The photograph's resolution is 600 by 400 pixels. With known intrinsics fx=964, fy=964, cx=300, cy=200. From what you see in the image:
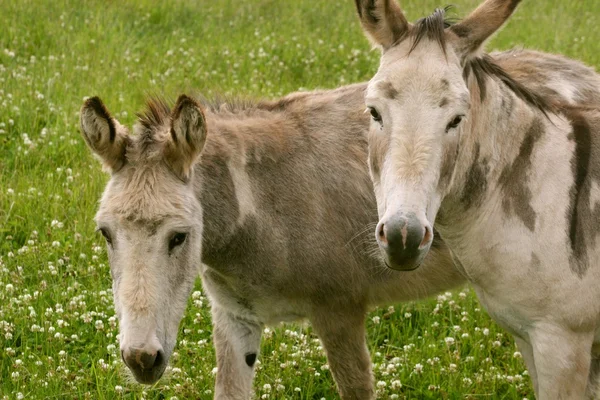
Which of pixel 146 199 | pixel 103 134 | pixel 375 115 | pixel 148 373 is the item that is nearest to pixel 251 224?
pixel 146 199

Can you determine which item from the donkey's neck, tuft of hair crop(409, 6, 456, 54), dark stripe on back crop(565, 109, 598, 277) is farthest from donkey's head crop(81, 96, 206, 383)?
dark stripe on back crop(565, 109, 598, 277)

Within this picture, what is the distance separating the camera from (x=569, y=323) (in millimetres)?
3830

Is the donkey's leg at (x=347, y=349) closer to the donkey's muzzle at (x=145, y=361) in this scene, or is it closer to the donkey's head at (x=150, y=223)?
the donkey's head at (x=150, y=223)

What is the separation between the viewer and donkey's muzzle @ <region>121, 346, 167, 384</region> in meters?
3.91

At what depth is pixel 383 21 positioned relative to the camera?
3.91 metres

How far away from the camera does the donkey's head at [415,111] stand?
136 inches

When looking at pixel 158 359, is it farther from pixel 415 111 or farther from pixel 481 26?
pixel 481 26

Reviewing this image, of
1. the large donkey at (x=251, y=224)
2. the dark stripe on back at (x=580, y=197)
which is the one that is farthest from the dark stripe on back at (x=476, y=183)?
the large donkey at (x=251, y=224)

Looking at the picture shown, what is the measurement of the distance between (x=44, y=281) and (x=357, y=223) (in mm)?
2099

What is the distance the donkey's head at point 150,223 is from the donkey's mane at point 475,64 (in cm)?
104

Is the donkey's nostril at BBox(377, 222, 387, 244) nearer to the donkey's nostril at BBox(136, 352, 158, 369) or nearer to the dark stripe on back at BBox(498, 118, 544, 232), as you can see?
the dark stripe on back at BBox(498, 118, 544, 232)

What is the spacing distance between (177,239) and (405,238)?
3.96 feet

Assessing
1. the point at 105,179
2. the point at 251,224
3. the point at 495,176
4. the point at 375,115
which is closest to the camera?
the point at 375,115

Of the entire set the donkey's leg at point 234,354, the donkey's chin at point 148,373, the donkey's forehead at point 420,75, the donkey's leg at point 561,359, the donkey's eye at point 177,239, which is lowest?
the donkey's leg at point 561,359
